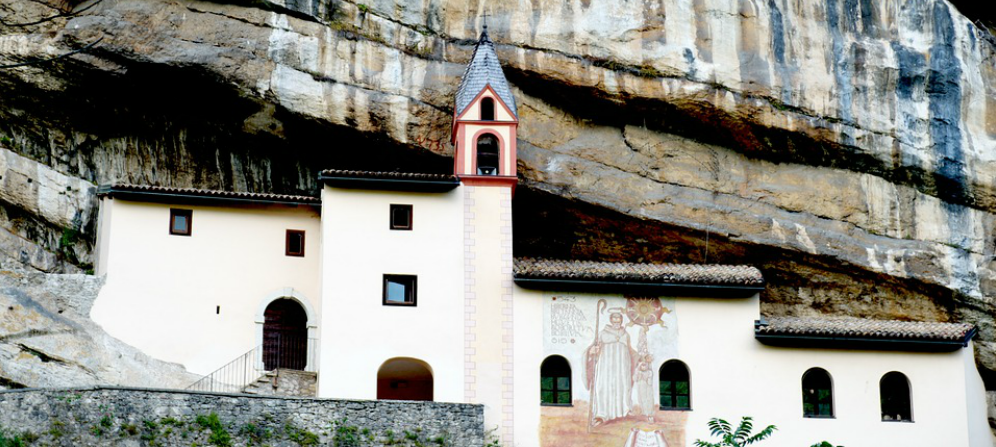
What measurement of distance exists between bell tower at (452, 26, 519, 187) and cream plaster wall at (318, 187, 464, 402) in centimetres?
83

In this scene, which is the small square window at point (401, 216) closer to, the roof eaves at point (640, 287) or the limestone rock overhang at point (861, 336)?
the roof eaves at point (640, 287)

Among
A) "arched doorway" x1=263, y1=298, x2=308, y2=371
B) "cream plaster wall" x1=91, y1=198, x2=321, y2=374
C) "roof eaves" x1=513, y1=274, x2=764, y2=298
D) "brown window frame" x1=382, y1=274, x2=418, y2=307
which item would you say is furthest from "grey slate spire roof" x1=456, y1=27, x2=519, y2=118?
"arched doorway" x1=263, y1=298, x2=308, y2=371

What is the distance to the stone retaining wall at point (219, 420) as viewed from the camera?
27047 millimetres

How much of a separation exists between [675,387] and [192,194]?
11981 millimetres

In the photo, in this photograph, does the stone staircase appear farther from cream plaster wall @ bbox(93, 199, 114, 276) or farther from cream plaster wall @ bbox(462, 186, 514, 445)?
cream plaster wall @ bbox(93, 199, 114, 276)

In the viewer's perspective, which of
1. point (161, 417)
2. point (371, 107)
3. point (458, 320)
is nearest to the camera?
point (161, 417)

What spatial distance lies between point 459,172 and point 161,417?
896cm

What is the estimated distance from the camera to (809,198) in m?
34.0

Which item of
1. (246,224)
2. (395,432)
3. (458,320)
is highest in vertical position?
(246,224)

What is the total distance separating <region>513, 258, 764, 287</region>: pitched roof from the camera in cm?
3122

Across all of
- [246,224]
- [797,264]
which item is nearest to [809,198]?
[797,264]

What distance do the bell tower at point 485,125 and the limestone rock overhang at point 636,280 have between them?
2.30m

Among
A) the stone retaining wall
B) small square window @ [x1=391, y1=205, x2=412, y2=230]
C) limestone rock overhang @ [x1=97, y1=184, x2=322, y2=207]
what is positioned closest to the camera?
the stone retaining wall

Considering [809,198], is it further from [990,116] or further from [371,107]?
[371,107]
